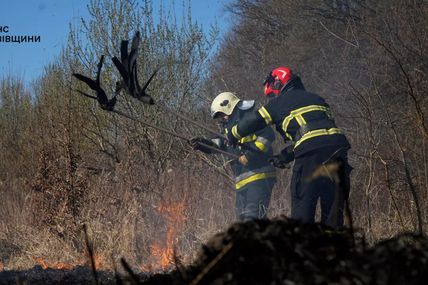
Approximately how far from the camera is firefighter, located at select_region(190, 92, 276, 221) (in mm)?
8883

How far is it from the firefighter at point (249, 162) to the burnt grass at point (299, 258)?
6424mm

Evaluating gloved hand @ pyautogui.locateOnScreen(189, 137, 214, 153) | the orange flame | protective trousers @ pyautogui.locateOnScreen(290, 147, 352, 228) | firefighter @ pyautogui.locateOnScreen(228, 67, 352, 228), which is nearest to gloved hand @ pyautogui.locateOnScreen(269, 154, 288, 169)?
firefighter @ pyautogui.locateOnScreen(228, 67, 352, 228)

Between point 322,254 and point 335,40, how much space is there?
16.2 meters

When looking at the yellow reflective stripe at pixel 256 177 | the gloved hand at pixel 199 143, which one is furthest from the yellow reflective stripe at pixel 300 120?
the gloved hand at pixel 199 143

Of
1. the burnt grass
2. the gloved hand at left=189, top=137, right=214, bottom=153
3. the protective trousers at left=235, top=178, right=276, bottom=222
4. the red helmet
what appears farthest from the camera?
the gloved hand at left=189, top=137, right=214, bottom=153

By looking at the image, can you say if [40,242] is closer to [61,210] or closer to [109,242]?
[61,210]

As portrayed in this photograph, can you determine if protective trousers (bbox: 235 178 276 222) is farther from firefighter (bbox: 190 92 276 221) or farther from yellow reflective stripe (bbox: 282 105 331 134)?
yellow reflective stripe (bbox: 282 105 331 134)

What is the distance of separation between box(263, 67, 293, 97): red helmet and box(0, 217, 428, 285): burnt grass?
224 inches

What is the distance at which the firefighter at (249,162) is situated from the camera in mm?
8883

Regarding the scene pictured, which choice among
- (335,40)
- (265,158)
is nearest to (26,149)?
(335,40)

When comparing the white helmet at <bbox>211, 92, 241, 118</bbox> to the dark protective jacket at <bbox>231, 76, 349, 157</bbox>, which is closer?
the dark protective jacket at <bbox>231, 76, 349, 157</bbox>

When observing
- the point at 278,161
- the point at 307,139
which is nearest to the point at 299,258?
the point at 307,139

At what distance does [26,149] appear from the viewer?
63.7 ft

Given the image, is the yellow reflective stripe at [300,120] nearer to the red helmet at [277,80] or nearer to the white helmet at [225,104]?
the red helmet at [277,80]
